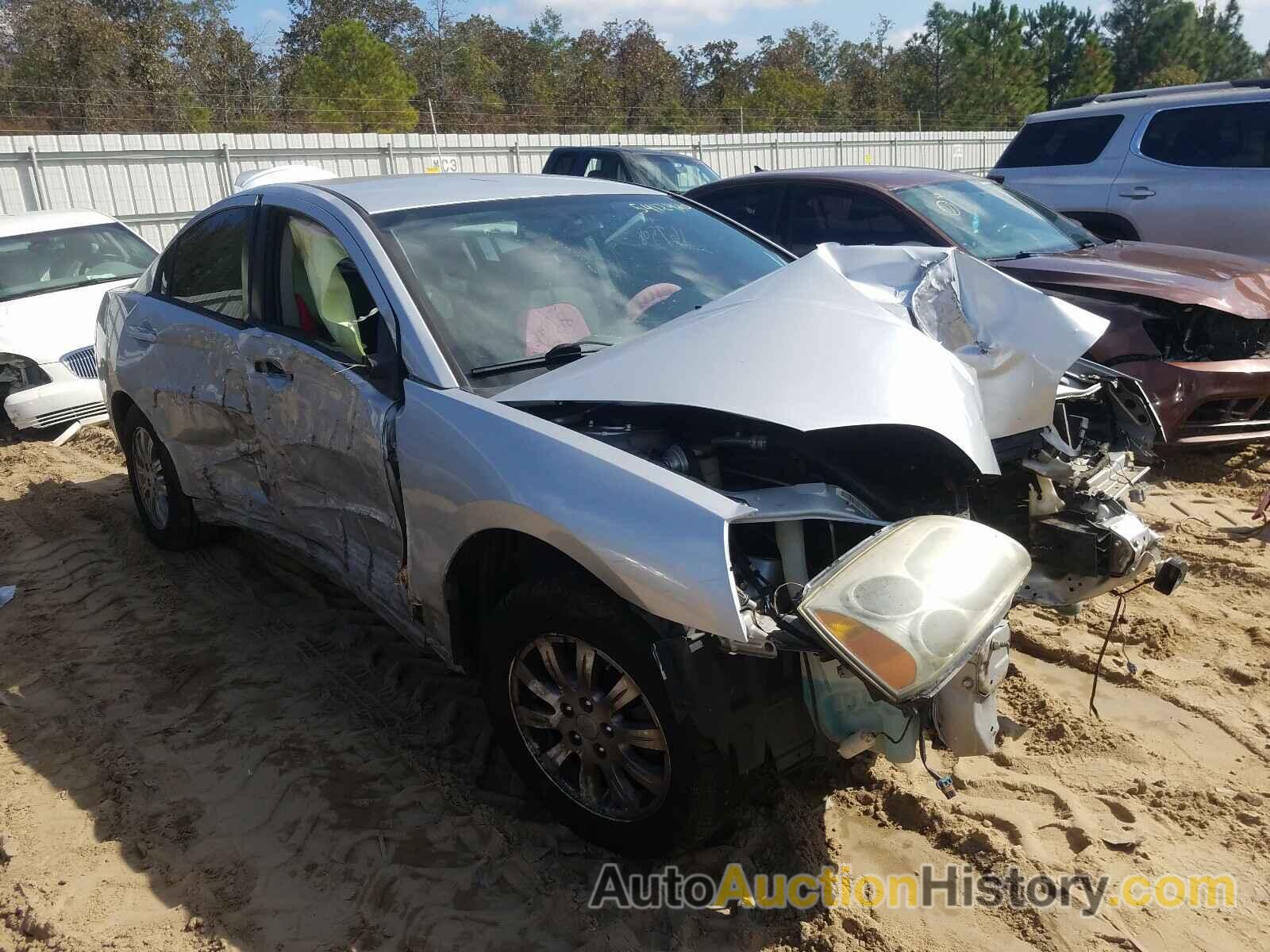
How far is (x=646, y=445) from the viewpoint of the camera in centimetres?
265

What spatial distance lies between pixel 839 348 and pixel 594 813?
57.4 inches

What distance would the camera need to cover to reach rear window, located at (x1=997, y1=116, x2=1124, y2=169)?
833 cm

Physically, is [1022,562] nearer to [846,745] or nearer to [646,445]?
[846,745]

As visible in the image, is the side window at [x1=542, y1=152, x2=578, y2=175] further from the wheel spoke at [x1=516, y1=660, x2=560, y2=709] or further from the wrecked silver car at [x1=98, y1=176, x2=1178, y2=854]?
the wheel spoke at [x1=516, y1=660, x2=560, y2=709]

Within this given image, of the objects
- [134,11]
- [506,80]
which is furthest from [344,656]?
[506,80]

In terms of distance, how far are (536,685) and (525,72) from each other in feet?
130

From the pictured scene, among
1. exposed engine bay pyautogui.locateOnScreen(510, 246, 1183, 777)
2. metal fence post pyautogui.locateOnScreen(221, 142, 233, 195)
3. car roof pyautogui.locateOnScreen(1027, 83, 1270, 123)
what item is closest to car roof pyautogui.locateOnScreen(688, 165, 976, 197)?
car roof pyautogui.locateOnScreen(1027, 83, 1270, 123)

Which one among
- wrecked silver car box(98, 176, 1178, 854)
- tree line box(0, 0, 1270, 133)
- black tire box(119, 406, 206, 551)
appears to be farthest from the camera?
tree line box(0, 0, 1270, 133)

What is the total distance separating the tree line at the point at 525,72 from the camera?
80.0 feet

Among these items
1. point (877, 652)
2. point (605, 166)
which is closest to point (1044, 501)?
point (877, 652)

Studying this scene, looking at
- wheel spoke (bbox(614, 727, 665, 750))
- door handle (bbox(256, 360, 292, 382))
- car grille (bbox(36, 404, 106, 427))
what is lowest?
car grille (bbox(36, 404, 106, 427))

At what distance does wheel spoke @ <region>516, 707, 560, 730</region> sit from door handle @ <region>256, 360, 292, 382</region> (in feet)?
5.00

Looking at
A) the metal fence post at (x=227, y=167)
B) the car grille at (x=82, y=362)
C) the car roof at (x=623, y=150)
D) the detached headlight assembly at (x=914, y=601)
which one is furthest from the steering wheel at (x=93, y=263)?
the detached headlight assembly at (x=914, y=601)

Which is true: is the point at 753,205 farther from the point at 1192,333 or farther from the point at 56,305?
the point at 56,305
